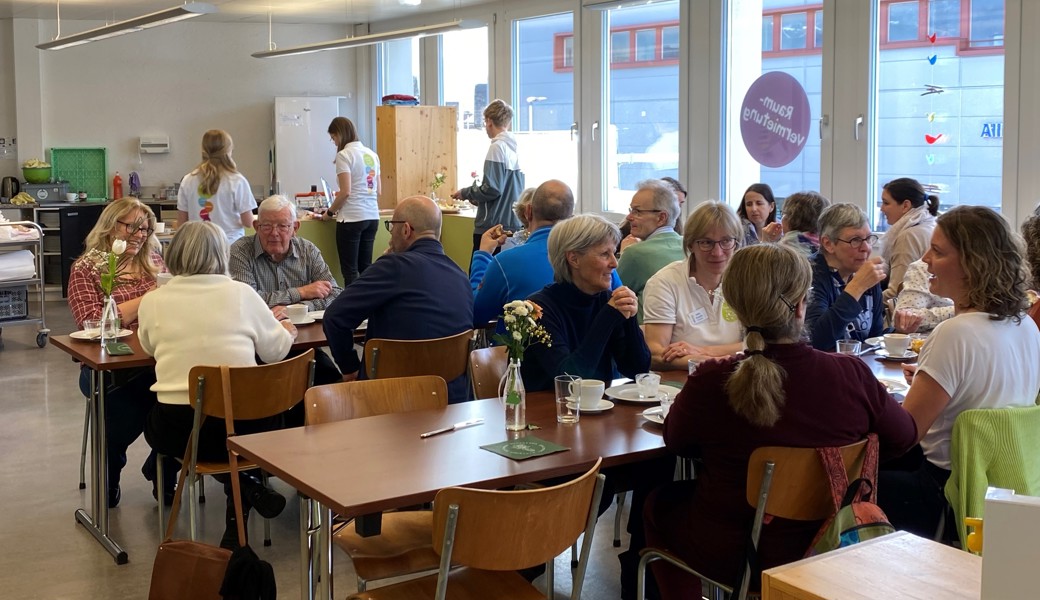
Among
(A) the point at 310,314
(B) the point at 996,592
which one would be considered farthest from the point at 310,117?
(B) the point at 996,592

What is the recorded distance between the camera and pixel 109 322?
15.0 ft

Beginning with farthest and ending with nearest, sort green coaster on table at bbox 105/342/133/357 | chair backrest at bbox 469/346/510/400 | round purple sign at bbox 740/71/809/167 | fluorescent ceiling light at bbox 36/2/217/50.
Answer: fluorescent ceiling light at bbox 36/2/217/50, round purple sign at bbox 740/71/809/167, green coaster on table at bbox 105/342/133/357, chair backrest at bbox 469/346/510/400

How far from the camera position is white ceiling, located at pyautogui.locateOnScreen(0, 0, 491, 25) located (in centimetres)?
1077

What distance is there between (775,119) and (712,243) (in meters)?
4.44

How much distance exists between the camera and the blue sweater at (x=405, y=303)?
166 inches

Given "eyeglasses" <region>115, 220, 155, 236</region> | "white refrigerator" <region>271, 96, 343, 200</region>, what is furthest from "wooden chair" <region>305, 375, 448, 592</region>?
"white refrigerator" <region>271, 96, 343, 200</region>

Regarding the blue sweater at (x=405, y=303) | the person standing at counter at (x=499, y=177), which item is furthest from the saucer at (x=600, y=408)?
the person standing at counter at (x=499, y=177)

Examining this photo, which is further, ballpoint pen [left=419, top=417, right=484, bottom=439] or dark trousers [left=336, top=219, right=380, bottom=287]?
dark trousers [left=336, top=219, right=380, bottom=287]

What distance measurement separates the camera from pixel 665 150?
360 inches

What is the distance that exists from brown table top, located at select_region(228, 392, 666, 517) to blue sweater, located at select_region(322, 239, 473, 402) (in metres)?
1.06

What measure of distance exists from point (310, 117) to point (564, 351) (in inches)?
396

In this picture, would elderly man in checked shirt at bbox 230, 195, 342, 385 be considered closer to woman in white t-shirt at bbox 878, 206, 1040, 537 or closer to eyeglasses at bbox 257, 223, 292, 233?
eyeglasses at bbox 257, 223, 292, 233

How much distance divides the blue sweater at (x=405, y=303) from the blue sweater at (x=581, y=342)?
0.77 metres

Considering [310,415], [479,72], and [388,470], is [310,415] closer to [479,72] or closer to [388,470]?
[388,470]
